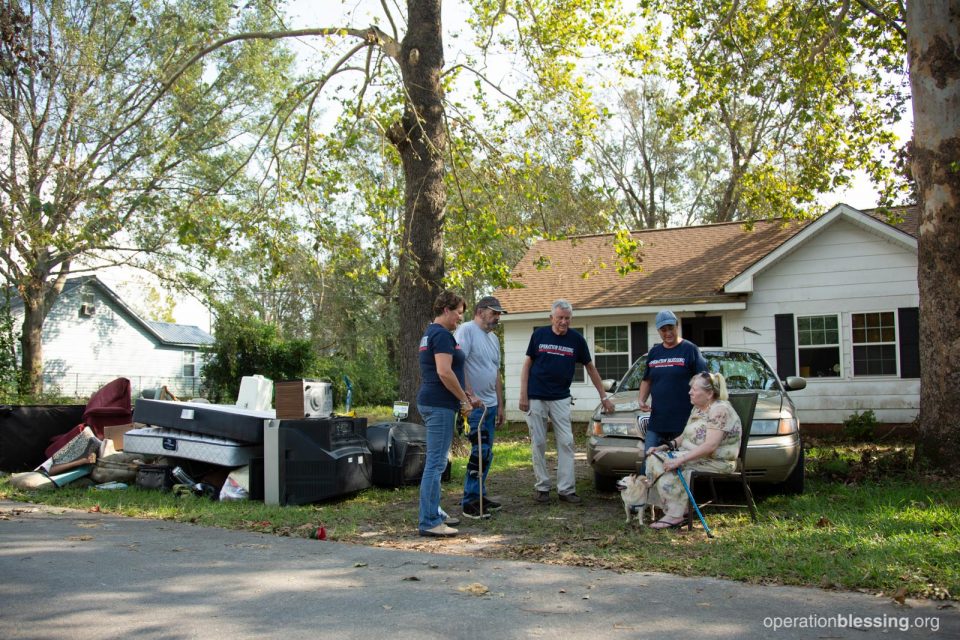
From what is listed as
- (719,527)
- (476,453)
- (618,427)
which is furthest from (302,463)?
(719,527)

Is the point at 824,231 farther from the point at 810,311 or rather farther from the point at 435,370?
the point at 435,370

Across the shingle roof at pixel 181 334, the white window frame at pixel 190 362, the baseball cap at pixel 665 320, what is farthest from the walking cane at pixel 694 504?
the white window frame at pixel 190 362

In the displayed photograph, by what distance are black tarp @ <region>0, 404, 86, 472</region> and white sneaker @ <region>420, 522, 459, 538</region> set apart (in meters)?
6.41

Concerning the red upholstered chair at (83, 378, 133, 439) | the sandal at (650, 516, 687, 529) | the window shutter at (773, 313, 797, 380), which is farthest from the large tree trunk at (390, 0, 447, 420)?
the window shutter at (773, 313, 797, 380)

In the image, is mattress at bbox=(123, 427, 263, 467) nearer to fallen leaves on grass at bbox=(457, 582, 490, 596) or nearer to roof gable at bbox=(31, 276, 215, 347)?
fallen leaves on grass at bbox=(457, 582, 490, 596)

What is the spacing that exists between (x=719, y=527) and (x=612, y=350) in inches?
468

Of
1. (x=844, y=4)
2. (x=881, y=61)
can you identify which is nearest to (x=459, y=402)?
(x=844, y=4)

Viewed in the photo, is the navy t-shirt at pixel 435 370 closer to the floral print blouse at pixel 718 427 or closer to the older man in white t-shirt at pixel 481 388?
the older man in white t-shirt at pixel 481 388

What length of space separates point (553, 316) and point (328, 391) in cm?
358

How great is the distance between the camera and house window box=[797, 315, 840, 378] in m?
15.8

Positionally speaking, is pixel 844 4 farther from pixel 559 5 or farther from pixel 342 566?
pixel 342 566

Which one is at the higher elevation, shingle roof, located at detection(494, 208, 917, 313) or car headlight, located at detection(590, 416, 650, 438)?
shingle roof, located at detection(494, 208, 917, 313)

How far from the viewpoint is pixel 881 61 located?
13273mm

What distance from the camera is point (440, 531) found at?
250 inches
